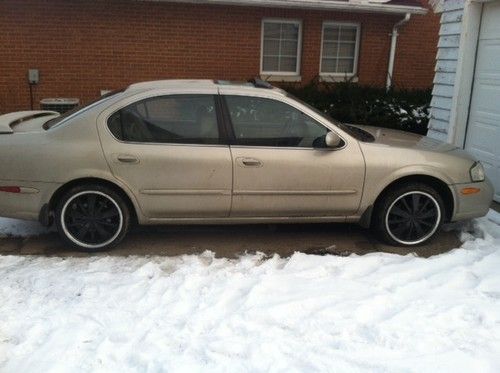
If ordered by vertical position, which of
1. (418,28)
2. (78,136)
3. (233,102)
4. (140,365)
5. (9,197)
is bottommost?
(140,365)

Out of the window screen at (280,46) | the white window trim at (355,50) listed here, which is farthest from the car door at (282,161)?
the white window trim at (355,50)

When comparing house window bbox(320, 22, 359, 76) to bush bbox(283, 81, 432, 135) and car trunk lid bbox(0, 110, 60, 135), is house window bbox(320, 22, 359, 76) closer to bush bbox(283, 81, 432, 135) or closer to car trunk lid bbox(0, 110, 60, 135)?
bush bbox(283, 81, 432, 135)

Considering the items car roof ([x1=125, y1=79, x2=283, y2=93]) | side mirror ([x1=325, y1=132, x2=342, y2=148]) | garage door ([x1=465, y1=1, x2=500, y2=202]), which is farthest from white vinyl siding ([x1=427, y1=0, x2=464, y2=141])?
car roof ([x1=125, y1=79, x2=283, y2=93])

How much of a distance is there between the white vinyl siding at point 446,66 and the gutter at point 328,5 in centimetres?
325

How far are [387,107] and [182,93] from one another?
5642mm

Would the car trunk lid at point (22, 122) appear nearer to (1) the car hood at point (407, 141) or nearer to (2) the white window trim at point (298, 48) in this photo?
(1) the car hood at point (407, 141)

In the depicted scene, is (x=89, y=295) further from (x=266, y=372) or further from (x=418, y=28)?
(x=418, y=28)

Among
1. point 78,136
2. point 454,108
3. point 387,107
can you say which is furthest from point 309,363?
point 387,107

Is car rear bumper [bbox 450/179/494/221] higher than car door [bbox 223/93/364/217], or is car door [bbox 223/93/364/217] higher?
car door [bbox 223/93/364/217]

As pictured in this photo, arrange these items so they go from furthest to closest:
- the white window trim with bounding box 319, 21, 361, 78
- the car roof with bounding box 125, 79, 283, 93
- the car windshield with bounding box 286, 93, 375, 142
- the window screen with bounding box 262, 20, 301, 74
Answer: the white window trim with bounding box 319, 21, 361, 78 < the window screen with bounding box 262, 20, 301, 74 < the car windshield with bounding box 286, 93, 375, 142 < the car roof with bounding box 125, 79, 283, 93

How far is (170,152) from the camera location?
14.9 feet

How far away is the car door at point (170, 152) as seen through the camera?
4516 millimetres

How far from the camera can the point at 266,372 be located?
Result: 297 centimetres

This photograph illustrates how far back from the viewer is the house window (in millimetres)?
10977
